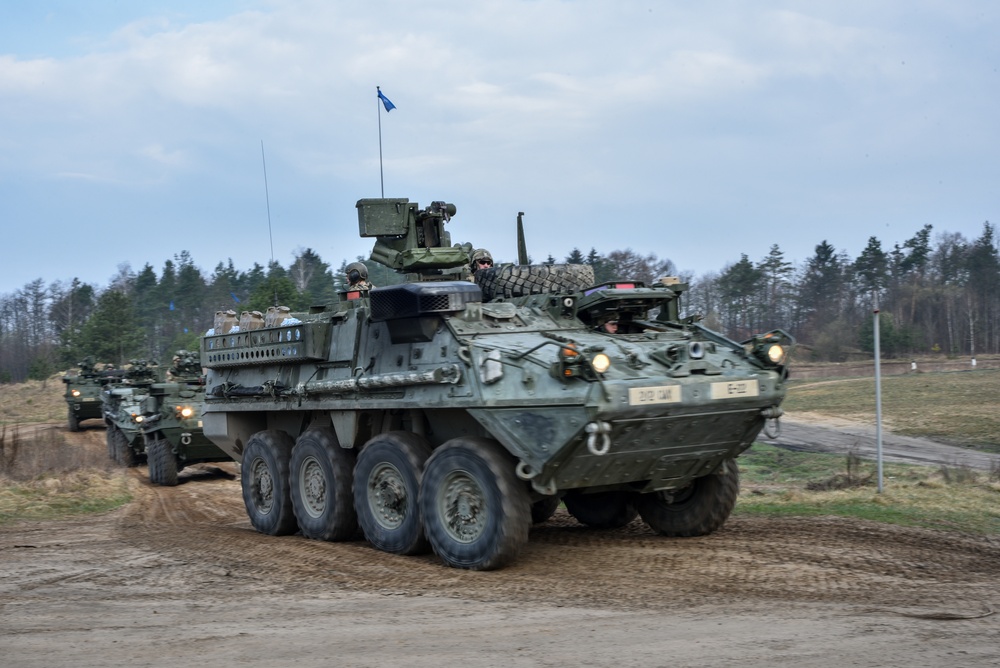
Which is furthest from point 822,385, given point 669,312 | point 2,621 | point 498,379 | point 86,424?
point 2,621

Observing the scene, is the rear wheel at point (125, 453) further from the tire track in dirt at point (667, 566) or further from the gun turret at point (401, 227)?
the gun turret at point (401, 227)

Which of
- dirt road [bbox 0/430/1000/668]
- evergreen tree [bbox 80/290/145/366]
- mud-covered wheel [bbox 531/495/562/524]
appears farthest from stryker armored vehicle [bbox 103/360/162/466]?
evergreen tree [bbox 80/290/145/366]

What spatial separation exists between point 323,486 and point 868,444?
14.7m

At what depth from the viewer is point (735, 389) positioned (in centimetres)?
941

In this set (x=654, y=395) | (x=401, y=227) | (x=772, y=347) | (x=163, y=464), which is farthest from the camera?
(x=163, y=464)

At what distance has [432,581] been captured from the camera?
909 cm

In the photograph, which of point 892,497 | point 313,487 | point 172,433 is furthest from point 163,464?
point 892,497

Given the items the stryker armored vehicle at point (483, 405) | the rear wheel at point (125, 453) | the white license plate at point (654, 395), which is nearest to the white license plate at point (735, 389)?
the stryker armored vehicle at point (483, 405)

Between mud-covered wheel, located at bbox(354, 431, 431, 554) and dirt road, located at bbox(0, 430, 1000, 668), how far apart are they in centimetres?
21

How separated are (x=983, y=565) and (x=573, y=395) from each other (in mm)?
3489

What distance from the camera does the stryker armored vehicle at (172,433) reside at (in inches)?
768

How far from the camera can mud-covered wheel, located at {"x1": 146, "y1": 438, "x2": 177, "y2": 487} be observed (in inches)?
764

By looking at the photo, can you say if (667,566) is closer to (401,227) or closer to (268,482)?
(401,227)

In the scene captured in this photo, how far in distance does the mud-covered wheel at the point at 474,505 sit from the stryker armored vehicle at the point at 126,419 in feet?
40.9
